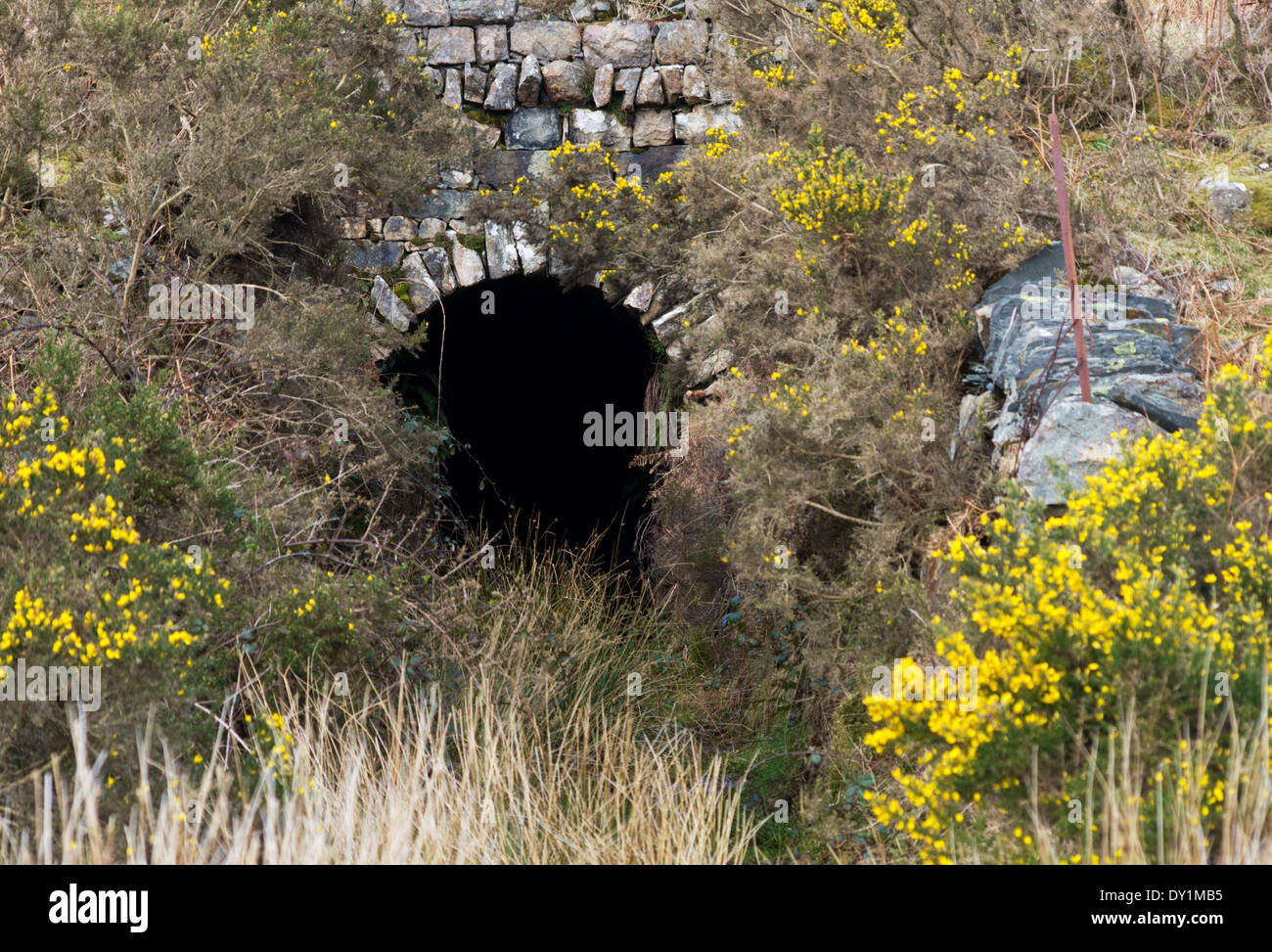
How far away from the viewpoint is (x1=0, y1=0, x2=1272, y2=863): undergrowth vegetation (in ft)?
10.4

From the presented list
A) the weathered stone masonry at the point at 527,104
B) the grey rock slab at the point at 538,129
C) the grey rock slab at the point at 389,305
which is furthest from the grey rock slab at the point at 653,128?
the grey rock slab at the point at 389,305

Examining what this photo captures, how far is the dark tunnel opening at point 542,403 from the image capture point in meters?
9.73

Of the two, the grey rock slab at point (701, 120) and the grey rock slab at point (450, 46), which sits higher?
the grey rock slab at point (450, 46)

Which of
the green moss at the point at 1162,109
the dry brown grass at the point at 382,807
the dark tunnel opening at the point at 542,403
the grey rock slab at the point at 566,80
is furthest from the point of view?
the dark tunnel opening at the point at 542,403

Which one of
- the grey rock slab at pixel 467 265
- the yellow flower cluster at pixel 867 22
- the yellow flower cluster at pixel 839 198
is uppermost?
the yellow flower cluster at pixel 867 22

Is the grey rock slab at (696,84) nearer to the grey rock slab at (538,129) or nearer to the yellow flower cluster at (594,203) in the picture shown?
the yellow flower cluster at (594,203)

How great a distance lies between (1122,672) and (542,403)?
8663 mm

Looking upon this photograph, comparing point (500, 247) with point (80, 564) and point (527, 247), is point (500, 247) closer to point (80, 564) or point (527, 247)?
point (527, 247)

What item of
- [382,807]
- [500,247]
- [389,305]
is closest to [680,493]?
[500,247]

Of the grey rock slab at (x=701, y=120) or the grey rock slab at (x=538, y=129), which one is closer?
the grey rock slab at (x=701, y=120)

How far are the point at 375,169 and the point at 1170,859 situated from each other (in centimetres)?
671

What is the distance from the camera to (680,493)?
8.07 m

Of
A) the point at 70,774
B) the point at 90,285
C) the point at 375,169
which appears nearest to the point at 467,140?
the point at 375,169

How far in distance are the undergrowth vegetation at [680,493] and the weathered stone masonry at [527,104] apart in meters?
0.20
